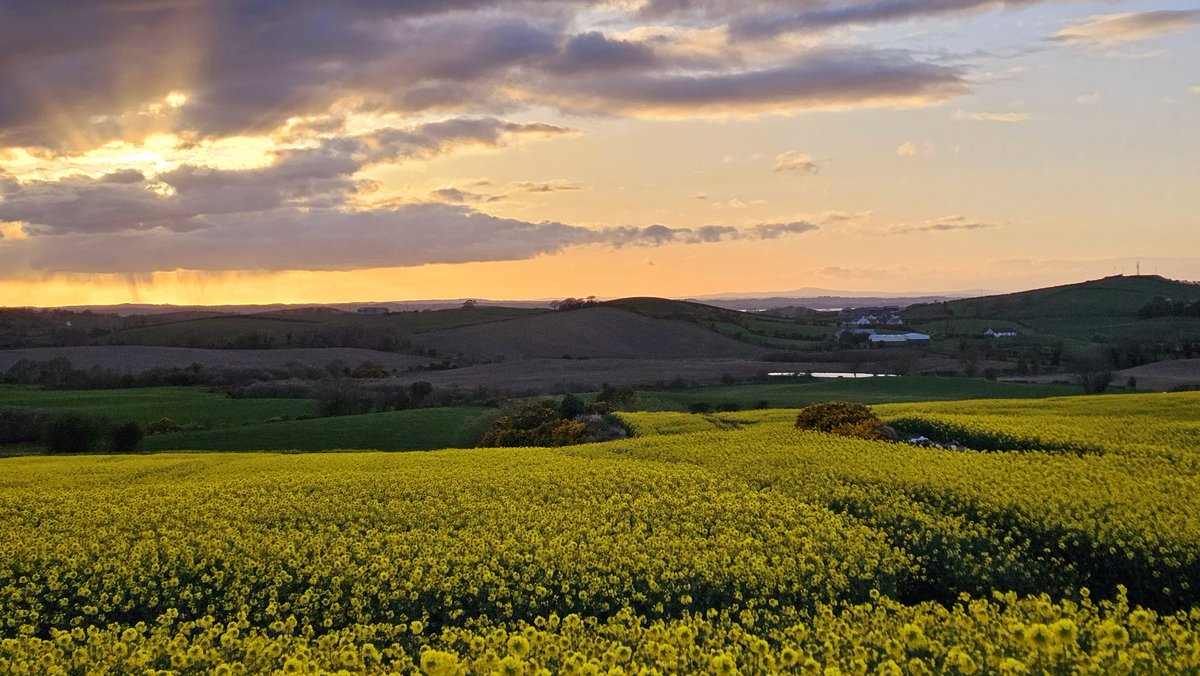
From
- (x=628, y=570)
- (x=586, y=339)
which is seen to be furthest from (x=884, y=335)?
(x=628, y=570)

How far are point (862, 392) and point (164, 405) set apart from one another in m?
47.3

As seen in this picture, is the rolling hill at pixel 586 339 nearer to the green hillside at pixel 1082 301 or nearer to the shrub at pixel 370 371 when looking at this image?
the shrub at pixel 370 371

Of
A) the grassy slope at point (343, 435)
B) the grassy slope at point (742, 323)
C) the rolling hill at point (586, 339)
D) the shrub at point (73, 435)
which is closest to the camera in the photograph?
the grassy slope at point (343, 435)

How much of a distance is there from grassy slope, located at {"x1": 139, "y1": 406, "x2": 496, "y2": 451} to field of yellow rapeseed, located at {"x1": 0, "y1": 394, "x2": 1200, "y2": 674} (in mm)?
24018

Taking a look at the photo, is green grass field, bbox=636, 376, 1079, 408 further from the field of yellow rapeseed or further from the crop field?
the field of yellow rapeseed

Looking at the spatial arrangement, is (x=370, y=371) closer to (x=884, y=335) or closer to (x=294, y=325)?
(x=294, y=325)

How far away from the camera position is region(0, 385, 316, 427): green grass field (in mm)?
54844

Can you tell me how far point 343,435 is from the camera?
4503 centimetres

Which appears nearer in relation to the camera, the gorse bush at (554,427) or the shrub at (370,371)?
the gorse bush at (554,427)

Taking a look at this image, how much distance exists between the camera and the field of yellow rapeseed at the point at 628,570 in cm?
734

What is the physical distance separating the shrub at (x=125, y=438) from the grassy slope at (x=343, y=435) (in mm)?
629

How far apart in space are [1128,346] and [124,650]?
331 feet

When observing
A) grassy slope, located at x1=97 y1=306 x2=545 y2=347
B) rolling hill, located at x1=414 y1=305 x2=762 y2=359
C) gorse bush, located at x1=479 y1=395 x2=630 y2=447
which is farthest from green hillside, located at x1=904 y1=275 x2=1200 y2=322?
gorse bush, located at x1=479 y1=395 x2=630 y2=447

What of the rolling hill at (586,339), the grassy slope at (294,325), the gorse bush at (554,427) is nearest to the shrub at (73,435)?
the gorse bush at (554,427)
